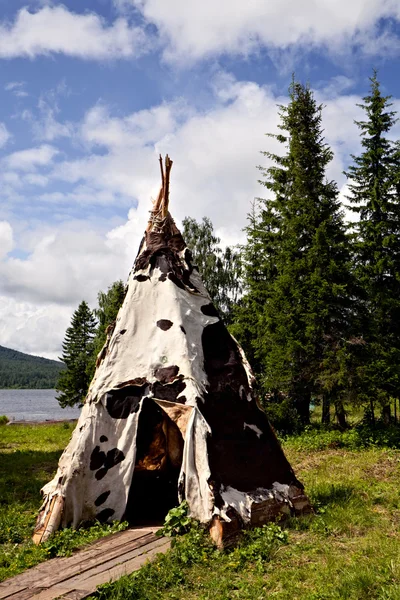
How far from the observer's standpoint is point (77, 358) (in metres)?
40.8

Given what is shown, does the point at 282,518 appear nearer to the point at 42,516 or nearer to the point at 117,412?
the point at 117,412

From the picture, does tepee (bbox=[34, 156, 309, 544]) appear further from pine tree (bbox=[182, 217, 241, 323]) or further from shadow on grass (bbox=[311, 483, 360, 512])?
pine tree (bbox=[182, 217, 241, 323])

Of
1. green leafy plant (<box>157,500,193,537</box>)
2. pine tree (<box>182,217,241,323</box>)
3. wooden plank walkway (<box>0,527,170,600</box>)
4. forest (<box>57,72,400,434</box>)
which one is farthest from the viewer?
pine tree (<box>182,217,241,323</box>)

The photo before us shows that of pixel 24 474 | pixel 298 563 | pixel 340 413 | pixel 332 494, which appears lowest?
pixel 24 474

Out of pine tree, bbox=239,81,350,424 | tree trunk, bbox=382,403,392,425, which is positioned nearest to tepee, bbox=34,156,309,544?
pine tree, bbox=239,81,350,424

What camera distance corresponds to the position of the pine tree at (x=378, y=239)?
18.0 meters

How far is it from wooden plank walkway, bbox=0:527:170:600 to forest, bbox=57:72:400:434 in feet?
37.4

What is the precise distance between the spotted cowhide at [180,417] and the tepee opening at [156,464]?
94 cm

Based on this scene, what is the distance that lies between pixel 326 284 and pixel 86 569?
13.4m

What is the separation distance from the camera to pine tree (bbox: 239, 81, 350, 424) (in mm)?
17562

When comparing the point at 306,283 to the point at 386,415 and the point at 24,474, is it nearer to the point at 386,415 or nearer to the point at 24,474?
the point at 386,415

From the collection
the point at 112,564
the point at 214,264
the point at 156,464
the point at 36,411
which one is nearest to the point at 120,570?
the point at 112,564

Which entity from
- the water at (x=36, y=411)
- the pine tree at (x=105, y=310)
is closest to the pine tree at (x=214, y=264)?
the pine tree at (x=105, y=310)

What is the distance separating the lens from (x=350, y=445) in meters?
16.0
